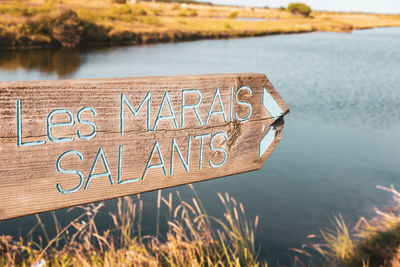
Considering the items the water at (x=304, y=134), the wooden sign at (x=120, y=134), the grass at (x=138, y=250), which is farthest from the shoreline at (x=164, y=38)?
the wooden sign at (x=120, y=134)

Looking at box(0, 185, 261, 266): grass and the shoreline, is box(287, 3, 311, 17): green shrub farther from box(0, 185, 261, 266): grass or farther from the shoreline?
box(0, 185, 261, 266): grass

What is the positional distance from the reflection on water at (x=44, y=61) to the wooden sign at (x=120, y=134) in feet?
41.0

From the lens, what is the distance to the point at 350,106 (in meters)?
9.90

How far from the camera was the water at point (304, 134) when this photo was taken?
5.13 m

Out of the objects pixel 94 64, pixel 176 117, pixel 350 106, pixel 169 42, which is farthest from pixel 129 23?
pixel 176 117

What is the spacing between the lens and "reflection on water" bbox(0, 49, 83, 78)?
13080 millimetres

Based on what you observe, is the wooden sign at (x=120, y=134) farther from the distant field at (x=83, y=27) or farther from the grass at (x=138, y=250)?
the distant field at (x=83, y=27)

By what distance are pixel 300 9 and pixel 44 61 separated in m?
53.2

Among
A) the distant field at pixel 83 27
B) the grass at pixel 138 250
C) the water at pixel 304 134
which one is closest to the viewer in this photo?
the grass at pixel 138 250

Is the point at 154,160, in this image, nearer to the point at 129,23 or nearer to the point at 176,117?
the point at 176,117

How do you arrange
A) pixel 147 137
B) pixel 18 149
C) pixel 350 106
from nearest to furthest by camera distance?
pixel 18 149
pixel 147 137
pixel 350 106

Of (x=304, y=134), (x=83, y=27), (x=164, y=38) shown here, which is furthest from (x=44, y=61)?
(x=304, y=134)

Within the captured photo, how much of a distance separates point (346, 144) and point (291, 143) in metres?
1.14

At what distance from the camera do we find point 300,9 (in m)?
60.0
